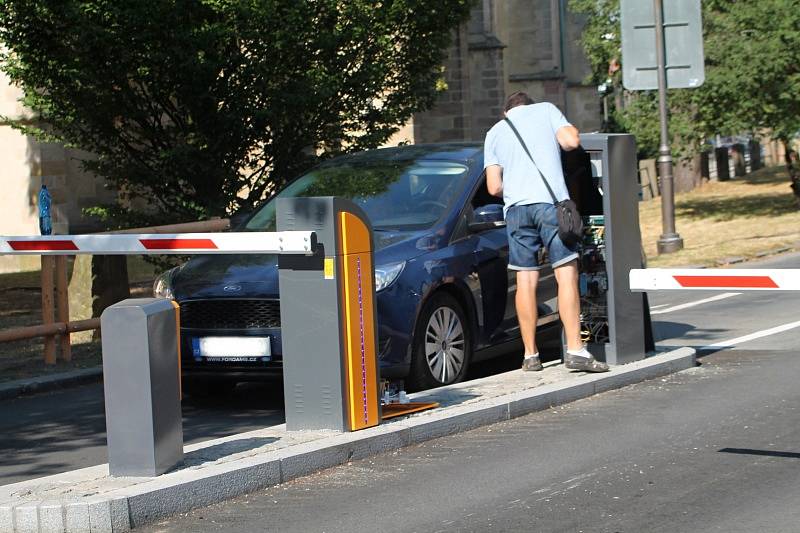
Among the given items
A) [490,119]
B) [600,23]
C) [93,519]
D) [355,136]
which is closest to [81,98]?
[355,136]

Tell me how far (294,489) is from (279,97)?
9312 mm

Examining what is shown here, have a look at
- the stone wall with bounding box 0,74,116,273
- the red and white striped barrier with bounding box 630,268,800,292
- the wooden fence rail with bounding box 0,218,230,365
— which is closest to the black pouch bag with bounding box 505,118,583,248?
the red and white striped barrier with bounding box 630,268,800,292

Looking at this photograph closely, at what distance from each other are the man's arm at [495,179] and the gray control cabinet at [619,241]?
0.67 metres

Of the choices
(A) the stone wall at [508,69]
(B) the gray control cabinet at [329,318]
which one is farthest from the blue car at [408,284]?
(A) the stone wall at [508,69]

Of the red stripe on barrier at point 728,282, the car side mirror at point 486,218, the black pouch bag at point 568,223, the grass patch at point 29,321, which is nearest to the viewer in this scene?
the red stripe on barrier at point 728,282

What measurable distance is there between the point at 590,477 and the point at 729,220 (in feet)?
75.1

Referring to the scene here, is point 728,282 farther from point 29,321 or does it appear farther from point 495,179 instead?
point 29,321

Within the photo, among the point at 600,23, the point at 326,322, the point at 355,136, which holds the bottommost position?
the point at 326,322

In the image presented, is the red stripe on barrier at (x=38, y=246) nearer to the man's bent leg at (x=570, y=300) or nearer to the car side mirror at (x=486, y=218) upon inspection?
the car side mirror at (x=486, y=218)

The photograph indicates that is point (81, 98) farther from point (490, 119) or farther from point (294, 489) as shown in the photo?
point (490, 119)

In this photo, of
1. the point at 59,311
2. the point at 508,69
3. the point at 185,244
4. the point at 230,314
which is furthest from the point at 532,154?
the point at 508,69

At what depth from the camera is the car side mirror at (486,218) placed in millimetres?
9484

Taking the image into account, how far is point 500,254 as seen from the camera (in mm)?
9695

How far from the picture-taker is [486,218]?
9.48 meters
